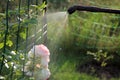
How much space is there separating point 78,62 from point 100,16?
3.42 feet

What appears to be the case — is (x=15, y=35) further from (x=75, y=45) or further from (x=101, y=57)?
(x=75, y=45)

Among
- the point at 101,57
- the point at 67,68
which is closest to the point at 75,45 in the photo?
the point at 101,57

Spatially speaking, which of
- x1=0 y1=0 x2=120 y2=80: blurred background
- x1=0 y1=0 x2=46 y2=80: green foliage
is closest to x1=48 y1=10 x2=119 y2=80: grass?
x1=0 y1=0 x2=120 y2=80: blurred background

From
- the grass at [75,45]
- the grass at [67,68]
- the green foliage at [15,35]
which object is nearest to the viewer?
the green foliage at [15,35]

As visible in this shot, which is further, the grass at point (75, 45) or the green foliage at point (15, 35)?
the grass at point (75, 45)

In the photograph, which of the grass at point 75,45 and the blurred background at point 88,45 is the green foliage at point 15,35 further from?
the grass at point 75,45

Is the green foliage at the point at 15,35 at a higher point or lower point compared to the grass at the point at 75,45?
higher

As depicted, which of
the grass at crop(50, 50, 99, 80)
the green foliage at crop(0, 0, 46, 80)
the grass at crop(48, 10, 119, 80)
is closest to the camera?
the green foliage at crop(0, 0, 46, 80)

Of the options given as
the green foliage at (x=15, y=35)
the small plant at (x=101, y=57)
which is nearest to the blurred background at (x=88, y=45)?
the small plant at (x=101, y=57)

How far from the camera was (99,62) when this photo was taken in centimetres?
583

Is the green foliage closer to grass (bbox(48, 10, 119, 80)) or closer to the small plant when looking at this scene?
grass (bbox(48, 10, 119, 80))

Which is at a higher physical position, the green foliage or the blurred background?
the green foliage

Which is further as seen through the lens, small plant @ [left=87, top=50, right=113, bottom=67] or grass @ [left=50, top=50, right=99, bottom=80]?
small plant @ [left=87, top=50, right=113, bottom=67]

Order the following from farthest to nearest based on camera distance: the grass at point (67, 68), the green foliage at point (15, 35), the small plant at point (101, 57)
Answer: the small plant at point (101, 57), the grass at point (67, 68), the green foliage at point (15, 35)
